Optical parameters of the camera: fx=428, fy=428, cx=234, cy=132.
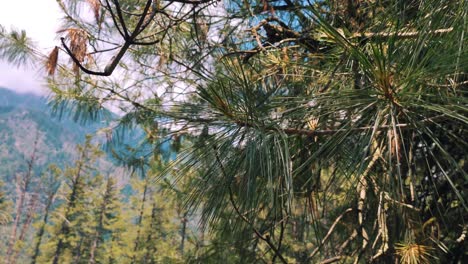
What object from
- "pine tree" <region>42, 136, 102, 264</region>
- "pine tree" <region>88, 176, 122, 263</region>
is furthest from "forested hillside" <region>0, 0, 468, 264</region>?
"pine tree" <region>88, 176, 122, 263</region>

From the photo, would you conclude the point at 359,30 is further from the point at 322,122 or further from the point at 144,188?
the point at 144,188

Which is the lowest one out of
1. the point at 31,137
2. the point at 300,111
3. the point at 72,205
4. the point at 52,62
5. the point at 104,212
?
the point at 104,212

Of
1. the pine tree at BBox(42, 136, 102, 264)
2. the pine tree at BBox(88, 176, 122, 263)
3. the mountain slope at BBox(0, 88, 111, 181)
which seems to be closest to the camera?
the pine tree at BBox(42, 136, 102, 264)

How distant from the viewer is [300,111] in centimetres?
92

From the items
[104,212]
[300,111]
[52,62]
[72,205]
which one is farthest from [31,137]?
[300,111]

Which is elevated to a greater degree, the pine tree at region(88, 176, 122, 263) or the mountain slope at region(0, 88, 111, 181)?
the mountain slope at region(0, 88, 111, 181)

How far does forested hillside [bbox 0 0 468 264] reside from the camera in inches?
A: 29.0

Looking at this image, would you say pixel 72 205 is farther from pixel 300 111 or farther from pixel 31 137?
pixel 31 137

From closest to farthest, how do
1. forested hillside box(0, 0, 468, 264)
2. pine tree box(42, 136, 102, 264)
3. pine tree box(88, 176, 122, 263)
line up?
forested hillside box(0, 0, 468, 264) → pine tree box(42, 136, 102, 264) → pine tree box(88, 176, 122, 263)

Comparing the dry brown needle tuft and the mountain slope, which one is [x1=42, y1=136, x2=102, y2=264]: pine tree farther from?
the mountain slope

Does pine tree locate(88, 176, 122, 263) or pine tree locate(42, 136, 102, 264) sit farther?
pine tree locate(88, 176, 122, 263)

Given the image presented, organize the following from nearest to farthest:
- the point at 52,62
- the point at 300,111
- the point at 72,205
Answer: the point at 300,111 → the point at 52,62 → the point at 72,205

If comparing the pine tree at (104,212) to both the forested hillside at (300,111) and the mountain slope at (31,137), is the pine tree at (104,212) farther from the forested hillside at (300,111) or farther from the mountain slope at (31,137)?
the mountain slope at (31,137)

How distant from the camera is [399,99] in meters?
0.70
